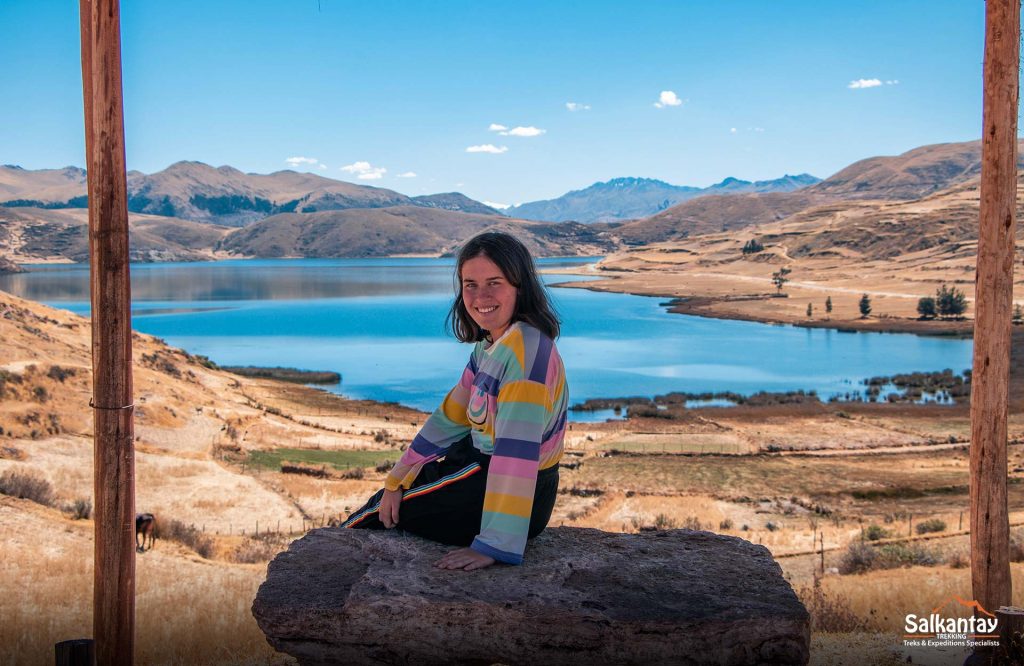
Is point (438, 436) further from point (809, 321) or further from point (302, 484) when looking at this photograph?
point (809, 321)

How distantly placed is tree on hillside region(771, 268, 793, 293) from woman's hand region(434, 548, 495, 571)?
99668 millimetres

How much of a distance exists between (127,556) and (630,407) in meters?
32.1

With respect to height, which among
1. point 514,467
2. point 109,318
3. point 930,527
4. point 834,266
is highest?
point 834,266

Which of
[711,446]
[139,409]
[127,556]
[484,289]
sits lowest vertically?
[711,446]

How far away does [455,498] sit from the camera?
4148mm

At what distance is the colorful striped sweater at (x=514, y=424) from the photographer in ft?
12.1

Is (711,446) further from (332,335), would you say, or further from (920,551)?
(332,335)

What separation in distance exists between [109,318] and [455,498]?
2005 mm

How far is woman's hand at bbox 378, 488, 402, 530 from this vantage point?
4.43m

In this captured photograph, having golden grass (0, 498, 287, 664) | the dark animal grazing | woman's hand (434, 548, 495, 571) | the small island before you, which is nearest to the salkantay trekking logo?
woman's hand (434, 548, 495, 571)

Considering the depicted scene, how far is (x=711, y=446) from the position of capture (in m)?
27.3

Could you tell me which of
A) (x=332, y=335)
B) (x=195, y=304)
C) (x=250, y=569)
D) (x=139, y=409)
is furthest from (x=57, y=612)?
(x=195, y=304)

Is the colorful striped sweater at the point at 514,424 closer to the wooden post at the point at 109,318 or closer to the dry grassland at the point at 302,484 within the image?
the wooden post at the point at 109,318

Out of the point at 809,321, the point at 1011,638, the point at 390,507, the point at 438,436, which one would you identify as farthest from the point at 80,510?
the point at 809,321
